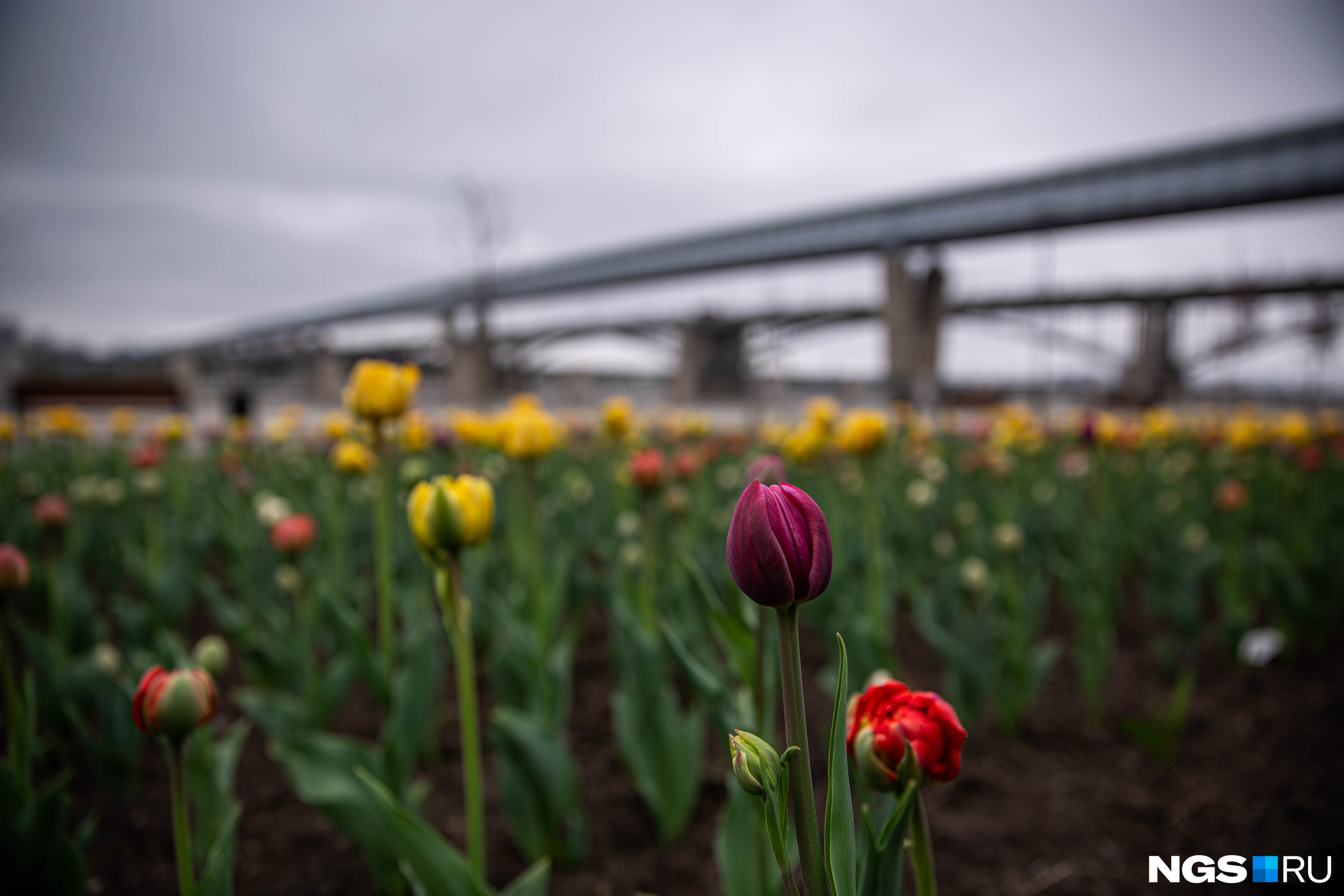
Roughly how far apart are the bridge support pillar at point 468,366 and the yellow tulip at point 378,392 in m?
34.3

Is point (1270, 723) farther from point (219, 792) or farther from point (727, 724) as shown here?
point (219, 792)

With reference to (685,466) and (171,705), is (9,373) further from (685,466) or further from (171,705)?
(171,705)

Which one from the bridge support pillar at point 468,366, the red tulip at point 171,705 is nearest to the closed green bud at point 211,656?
the red tulip at point 171,705

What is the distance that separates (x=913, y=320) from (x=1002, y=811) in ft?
83.2

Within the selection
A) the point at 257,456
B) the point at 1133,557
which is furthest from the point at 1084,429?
the point at 257,456

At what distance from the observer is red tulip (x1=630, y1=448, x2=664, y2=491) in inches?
83.7

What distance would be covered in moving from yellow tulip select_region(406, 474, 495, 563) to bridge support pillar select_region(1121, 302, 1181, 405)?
29831 mm

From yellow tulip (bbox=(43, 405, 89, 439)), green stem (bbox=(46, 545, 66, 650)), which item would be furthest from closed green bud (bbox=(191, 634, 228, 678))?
yellow tulip (bbox=(43, 405, 89, 439))

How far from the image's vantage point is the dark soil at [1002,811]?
5.81ft

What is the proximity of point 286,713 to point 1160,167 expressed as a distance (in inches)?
1270

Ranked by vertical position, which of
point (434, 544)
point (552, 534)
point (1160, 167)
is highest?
point (1160, 167)

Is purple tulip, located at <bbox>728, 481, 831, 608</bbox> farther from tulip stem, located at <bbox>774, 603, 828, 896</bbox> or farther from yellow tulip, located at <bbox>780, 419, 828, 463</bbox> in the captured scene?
yellow tulip, located at <bbox>780, 419, 828, 463</bbox>

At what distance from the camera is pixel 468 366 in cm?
3903

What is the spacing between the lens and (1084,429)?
10.6ft
